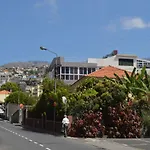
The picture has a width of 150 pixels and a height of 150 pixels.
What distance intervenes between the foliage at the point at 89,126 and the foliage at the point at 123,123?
884 millimetres

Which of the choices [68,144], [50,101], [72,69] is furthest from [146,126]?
[72,69]

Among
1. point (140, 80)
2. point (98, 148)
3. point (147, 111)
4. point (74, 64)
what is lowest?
point (98, 148)

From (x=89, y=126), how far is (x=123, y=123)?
111 inches

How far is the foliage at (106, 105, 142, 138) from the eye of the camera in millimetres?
31734

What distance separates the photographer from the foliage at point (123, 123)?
31.7 m

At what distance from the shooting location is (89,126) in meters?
31.4

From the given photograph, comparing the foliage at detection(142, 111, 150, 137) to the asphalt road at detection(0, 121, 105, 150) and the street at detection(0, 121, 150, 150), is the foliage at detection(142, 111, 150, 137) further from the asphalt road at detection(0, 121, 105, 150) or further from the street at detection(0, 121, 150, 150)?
the asphalt road at detection(0, 121, 105, 150)

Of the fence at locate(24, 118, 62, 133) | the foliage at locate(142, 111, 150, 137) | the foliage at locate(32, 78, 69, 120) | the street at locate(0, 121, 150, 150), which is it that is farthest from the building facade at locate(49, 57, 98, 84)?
the street at locate(0, 121, 150, 150)

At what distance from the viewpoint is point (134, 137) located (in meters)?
31.8

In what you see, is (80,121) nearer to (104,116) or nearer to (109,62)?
(104,116)

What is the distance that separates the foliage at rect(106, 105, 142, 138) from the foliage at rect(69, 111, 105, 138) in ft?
2.90

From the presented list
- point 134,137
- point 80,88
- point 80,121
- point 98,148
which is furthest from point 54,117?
point 98,148

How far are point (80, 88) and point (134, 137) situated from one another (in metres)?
9.31

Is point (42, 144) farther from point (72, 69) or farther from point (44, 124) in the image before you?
point (72, 69)
